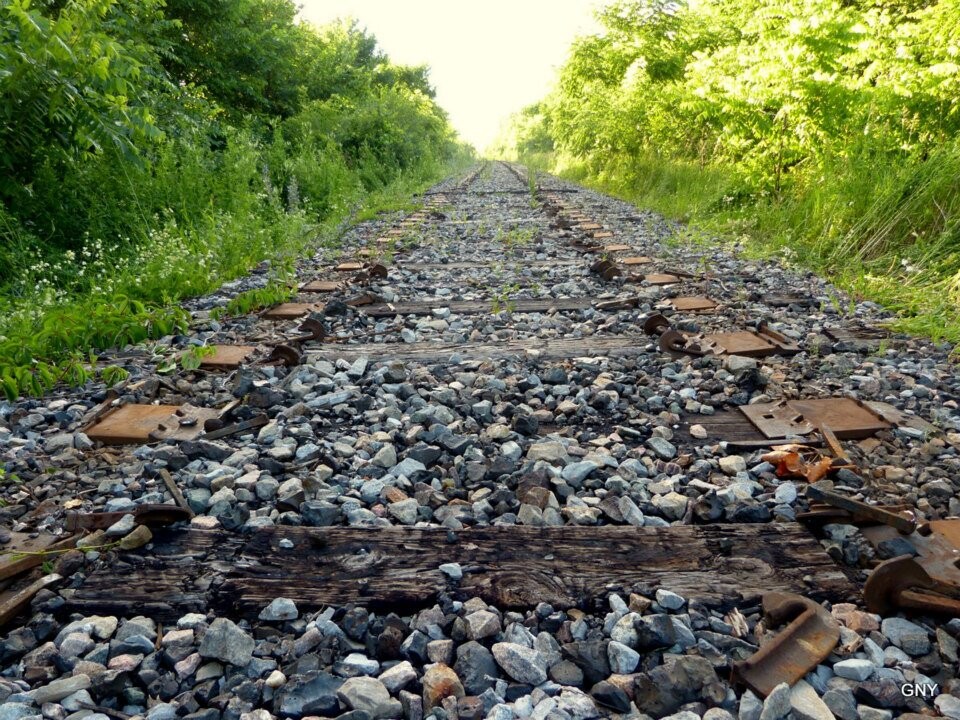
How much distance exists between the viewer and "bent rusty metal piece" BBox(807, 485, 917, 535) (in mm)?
1756

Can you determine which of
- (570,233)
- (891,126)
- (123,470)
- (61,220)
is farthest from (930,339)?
(61,220)

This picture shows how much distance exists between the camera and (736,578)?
1.67 meters

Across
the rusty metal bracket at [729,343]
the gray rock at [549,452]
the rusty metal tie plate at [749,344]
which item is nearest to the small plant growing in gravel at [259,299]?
the rusty metal bracket at [729,343]

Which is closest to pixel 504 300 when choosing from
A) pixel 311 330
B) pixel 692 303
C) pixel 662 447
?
pixel 692 303

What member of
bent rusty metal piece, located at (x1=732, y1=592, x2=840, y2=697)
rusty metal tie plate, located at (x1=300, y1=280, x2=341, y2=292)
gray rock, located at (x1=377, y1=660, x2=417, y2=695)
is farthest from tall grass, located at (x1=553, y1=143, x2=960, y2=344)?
rusty metal tie plate, located at (x1=300, y1=280, x2=341, y2=292)

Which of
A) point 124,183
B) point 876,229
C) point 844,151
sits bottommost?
point 876,229

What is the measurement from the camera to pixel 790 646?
4.65 feet

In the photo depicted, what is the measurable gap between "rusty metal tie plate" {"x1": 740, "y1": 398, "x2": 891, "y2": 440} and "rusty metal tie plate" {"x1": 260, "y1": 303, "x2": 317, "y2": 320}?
9.53 ft

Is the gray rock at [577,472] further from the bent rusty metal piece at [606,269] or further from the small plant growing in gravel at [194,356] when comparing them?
the bent rusty metal piece at [606,269]

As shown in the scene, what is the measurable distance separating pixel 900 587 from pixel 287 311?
382 cm

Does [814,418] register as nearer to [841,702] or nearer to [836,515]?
[836,515]

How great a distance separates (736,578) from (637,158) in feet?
43.5

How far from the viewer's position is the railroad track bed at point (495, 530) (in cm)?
138

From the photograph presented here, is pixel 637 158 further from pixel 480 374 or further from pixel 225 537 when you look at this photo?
pixel 225 537
